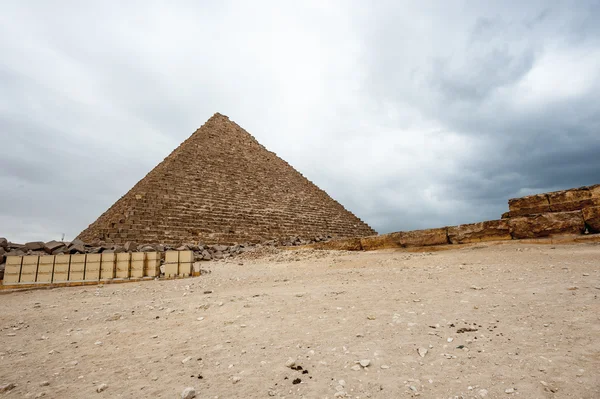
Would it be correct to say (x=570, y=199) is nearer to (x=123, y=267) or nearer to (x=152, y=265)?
(x=152, y=265)

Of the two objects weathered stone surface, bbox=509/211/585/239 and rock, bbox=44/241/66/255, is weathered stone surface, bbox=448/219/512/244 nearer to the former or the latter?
weathered stone surface, bbox=509/211/585/239

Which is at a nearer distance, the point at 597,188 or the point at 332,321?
the point at 332,321

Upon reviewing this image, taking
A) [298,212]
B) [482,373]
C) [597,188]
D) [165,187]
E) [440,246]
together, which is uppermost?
[165,187]

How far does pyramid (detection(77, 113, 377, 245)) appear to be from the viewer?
19.7 m

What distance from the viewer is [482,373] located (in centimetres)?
178

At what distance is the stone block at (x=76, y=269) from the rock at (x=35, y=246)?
4.13 metres

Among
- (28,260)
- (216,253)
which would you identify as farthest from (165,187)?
(28,260)

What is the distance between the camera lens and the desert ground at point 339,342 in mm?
1794

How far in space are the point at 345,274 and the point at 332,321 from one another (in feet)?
9.08

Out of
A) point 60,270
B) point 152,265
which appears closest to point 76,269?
point 60,270

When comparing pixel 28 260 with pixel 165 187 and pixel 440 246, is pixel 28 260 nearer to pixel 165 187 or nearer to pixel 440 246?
pixel 440 246

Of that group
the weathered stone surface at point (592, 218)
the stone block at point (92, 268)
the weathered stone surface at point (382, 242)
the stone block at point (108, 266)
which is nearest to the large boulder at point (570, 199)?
the weathered stone surface at point (592, 218)

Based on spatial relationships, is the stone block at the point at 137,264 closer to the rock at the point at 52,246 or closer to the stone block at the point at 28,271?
the stone block at the point at 28,271

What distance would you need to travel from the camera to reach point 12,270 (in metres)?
7.31
